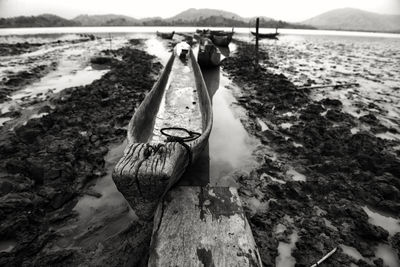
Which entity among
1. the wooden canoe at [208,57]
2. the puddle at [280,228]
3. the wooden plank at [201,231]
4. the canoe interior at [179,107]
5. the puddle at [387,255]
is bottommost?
the puddle at [387,255]

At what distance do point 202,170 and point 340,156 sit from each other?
296cm

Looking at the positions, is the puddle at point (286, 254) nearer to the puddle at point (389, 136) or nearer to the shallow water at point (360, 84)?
the puddle at point (389, 136)

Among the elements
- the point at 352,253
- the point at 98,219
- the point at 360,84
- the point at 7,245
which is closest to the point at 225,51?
the point at 360,84

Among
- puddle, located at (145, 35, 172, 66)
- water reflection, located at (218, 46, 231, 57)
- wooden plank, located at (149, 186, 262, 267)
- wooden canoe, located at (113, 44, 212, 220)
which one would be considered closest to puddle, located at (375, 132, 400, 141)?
wooden canoe, located at (113, 44, 212, 220)

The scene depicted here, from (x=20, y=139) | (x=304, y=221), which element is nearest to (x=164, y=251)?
(x=304, y=221)

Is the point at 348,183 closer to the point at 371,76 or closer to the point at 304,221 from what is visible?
the point at 304,221

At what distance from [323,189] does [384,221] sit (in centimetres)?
89

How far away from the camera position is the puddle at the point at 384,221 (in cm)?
325

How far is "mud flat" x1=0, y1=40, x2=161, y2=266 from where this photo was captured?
2.72 meters

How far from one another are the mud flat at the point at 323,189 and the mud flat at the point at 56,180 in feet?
6.32

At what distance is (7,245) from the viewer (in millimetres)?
2867

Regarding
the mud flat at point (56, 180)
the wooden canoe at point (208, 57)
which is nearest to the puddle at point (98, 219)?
the mud flat at point (56, 180)

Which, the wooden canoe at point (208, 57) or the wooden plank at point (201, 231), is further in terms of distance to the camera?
the wooden canoe at point (208, 57)

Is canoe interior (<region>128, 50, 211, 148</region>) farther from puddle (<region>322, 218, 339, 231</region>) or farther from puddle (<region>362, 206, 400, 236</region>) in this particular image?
puddle (<region>362, 206, 400, 236</region>)
